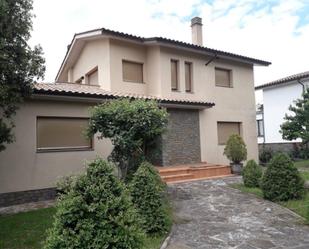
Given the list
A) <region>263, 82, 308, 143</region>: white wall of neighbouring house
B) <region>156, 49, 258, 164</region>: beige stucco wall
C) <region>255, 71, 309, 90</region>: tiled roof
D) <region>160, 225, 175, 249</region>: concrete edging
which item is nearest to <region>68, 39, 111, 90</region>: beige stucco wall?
<region>156, 49, 258, 164</region>: beige stucco wall

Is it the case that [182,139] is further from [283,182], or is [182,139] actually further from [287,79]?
[287,79]

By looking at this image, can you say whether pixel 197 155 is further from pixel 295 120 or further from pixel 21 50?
pixel 21 50

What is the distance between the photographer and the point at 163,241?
279 inches

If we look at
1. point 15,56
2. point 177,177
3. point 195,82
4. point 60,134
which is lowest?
point 177,177

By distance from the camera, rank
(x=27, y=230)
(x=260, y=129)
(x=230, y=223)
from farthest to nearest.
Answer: (x=260, y=129), (x=230, y=223), (x=27, y=230)

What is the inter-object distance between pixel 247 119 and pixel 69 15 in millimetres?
10989

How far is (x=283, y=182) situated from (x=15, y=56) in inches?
330

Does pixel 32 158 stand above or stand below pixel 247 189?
above

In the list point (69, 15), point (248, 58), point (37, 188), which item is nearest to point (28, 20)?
point (37, 188)

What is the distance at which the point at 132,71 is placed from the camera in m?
16.8

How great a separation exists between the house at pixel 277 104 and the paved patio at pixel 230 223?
48.6 feet

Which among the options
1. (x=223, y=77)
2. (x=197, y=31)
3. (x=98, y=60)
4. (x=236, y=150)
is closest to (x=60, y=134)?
(x=98, y=60)

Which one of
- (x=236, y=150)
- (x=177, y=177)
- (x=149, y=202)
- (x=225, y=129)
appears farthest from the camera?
(x=225, y=129)

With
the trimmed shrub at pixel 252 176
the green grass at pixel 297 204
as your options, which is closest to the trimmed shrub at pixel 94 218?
the green grass at pixel 297 204
